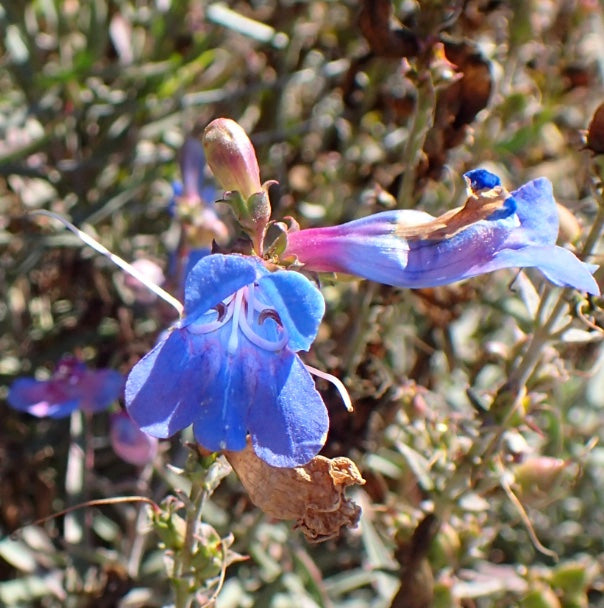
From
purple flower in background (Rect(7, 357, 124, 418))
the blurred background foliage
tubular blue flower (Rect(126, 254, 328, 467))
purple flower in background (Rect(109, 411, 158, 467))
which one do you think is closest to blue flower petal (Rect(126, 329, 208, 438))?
tubular blue flower (Rect(126, 254, 328, 467))

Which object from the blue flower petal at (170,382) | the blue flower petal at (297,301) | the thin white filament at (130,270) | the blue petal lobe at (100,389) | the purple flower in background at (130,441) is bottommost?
the blue petal lobe at (100,389)

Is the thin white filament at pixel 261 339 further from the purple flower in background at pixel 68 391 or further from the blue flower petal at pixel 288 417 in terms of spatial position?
the purple flower in background at pixel 68 391

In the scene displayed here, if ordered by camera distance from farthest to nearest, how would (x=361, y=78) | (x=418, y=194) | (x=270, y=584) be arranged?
(x=361, y=78)
(x=270, y=584)
(x=418, y=194)

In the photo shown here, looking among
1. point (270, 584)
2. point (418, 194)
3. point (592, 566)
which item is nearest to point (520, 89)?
point (418, 194)

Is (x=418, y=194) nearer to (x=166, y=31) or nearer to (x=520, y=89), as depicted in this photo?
(x=520, y=89)

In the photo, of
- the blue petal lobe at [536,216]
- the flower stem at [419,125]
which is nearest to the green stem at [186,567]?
the blue petal lobe at [536,216]

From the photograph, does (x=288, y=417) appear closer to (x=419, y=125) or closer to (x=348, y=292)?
(x=419, y=125)

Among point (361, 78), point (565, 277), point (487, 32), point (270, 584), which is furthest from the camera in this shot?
point (487, 32)
